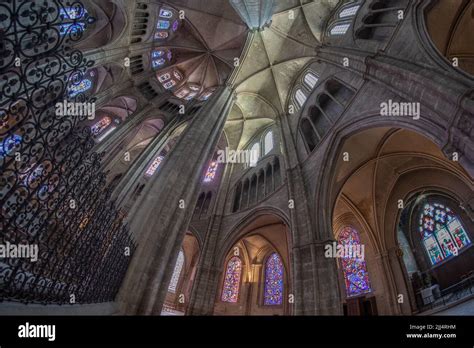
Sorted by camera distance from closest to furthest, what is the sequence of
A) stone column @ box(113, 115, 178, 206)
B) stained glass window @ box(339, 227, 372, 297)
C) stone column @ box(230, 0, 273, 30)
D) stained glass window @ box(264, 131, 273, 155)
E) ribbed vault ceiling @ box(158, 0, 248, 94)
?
stone column @ box(230, 0, 273, 30) → stone column @ box(113, 115, 178, 206) → stained glass window @ box(339, 227, 372, 297) → stained glass window @ box(264, 131, 273, 155) → ribbed vault ceiling @ box(158, 0, 248, 94)

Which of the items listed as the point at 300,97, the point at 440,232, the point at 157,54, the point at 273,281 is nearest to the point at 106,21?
the point at 157,54

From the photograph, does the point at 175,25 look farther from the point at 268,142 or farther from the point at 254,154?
the point at 254,154

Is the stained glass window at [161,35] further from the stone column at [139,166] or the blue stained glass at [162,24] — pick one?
the stone column at [139,166]

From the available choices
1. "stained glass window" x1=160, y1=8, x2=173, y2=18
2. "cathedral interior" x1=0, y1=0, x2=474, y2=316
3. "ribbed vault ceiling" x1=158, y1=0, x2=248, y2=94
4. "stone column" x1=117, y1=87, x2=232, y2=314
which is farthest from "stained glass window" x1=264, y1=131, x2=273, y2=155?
"stained glass window" x1=160, y1=8, x2=173, y2=18

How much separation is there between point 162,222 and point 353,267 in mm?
12963

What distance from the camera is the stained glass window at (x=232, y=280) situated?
1744 centimetres

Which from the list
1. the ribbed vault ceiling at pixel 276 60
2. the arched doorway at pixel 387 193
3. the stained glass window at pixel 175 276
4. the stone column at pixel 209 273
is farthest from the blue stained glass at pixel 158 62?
the arched doorway at pixel 387 193

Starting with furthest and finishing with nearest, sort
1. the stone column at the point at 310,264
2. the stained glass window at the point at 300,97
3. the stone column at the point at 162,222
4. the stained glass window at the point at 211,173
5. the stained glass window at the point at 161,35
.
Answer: the stained glass window at the point at 211,173 < the stained glass window at the point at 161,35 < the stained glass window at the point at 300,97 < the stone column at the point at 310,264 < the stone column at the point at 162,222

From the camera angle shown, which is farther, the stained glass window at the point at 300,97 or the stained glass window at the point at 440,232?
the stained glass window at the point at 300,97

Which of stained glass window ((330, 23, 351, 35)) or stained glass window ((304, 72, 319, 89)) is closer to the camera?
stained glass window ((330, 23, 351, 35))

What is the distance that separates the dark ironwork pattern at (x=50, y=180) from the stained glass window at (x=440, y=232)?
602 inches

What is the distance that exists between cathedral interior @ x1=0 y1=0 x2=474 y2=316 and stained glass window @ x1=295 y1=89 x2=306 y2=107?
14 centimetres

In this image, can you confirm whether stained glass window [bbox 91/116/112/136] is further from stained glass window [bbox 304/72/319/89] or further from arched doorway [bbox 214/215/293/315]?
stained glass window [bbox 304/72/319/89]

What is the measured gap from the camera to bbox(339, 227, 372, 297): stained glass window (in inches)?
551
